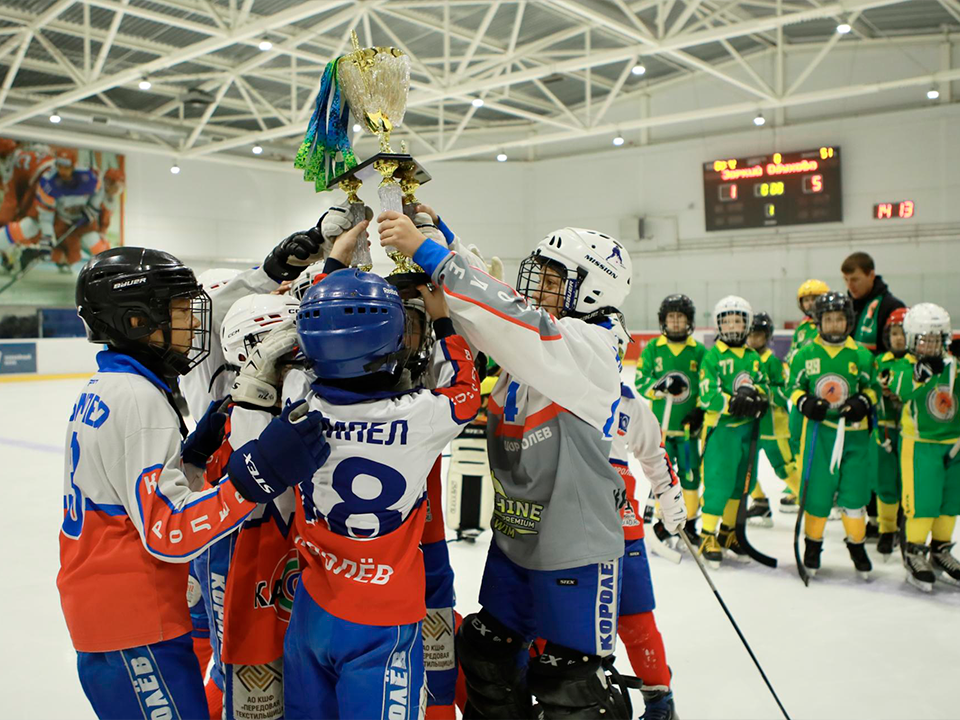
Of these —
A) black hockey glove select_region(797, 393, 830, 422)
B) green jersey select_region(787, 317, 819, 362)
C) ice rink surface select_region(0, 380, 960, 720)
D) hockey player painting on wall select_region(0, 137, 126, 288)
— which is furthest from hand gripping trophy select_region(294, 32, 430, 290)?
hockey player painting on wall select_region(0, 137, 126, 288)

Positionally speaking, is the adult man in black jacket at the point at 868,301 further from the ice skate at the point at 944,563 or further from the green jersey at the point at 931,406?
the ice skate at the point at 944,563

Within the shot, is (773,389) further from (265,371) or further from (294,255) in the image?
(265,371)

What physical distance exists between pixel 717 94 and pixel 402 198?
55.2ft

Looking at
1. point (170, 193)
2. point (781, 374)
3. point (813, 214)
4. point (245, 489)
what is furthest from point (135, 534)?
point (170, 193)

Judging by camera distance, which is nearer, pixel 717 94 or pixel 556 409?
pixel 556 409

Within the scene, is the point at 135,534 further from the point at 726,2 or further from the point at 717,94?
the point at 717,94

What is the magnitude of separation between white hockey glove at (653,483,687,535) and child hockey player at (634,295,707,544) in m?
2.18

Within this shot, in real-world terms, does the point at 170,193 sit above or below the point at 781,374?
above

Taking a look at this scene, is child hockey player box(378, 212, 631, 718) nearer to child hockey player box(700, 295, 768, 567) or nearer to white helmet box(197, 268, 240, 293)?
white helmet box(197, 268, 240, 293)

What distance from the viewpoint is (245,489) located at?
157cm

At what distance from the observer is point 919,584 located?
13.5 ft

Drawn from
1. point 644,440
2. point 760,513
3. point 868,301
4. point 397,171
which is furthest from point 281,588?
point 868,301

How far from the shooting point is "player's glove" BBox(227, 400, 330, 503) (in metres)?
1.55

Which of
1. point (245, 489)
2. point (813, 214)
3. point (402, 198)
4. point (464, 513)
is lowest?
point (464, 513)
